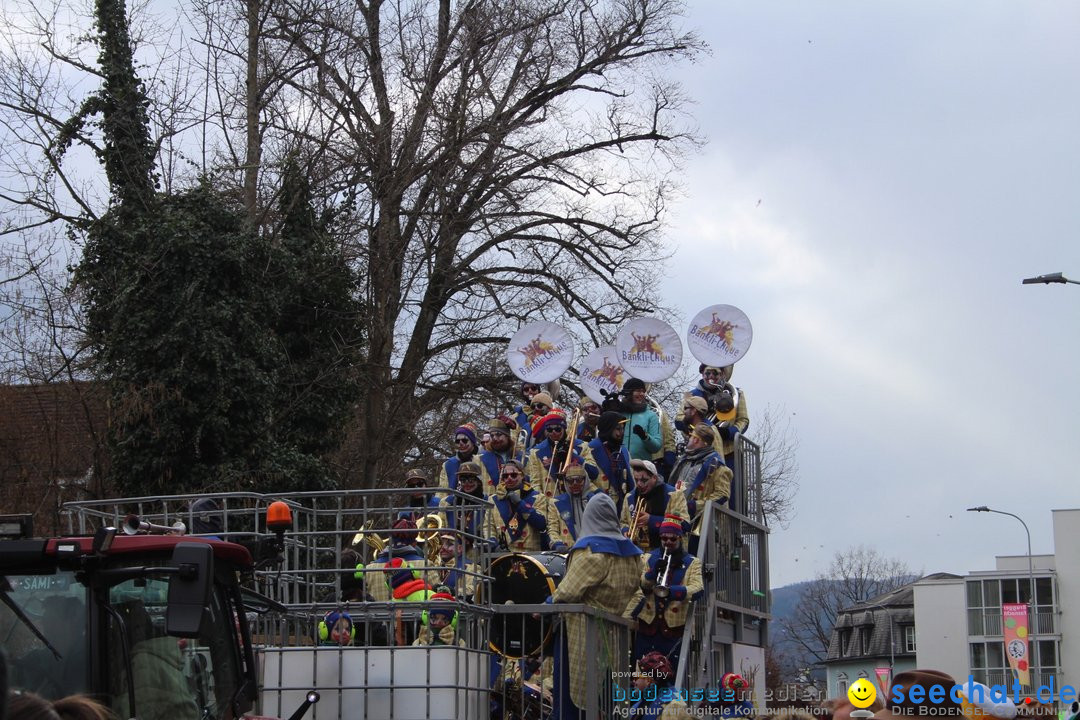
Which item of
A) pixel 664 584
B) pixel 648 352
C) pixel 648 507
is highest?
pixel 648 352

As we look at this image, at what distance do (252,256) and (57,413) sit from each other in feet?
12.6

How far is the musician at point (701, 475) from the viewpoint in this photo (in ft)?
41.9

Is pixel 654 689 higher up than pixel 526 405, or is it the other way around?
pixel 526 405

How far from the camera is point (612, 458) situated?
13570mm

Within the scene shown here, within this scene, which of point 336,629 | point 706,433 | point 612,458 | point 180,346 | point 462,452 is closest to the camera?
point 336,629

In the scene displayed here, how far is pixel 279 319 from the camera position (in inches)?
931

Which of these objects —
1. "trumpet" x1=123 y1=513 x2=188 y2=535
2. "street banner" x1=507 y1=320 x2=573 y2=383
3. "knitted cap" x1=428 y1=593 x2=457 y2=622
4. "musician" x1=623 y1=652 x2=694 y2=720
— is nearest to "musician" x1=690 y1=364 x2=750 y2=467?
"street banner" x1=507 y1=320 x2=573 y2=383

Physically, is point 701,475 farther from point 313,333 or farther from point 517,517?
point 313,333

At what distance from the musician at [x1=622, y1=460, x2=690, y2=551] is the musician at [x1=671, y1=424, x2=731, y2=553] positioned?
16 centimetres

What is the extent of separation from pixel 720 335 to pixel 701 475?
219cm

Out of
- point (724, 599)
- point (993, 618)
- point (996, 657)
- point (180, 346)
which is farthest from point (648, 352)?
point (996, 657)

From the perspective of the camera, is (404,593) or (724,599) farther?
(724,599)

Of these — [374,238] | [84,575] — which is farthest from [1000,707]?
[374,238]

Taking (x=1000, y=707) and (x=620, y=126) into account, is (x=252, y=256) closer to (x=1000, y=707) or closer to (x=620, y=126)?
(x=620, y=126)
